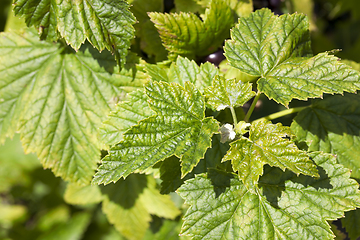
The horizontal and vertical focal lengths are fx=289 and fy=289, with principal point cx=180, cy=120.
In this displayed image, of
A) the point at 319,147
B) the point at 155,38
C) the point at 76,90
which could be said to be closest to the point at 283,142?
the point at 319,147

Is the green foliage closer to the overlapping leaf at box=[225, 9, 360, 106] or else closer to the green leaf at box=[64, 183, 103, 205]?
the overlapping leaf at box=[225, 9, 360, 106]

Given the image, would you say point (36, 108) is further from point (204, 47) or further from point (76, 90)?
point (204, 47)

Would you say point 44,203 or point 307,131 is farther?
point 44,203

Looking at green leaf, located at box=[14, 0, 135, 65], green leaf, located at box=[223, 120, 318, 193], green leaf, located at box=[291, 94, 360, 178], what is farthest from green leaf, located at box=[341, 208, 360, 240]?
green leaf, located at box=[14, 0, 135, 65]

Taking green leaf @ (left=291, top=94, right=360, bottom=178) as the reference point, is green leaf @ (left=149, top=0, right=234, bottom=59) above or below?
above

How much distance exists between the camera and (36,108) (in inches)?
51.8

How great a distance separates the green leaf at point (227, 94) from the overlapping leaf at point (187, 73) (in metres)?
0.11

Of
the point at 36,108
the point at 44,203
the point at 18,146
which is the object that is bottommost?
the point at 44,203

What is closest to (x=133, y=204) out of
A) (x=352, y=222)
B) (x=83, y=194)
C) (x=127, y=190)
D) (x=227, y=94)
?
(x=127, y=190)

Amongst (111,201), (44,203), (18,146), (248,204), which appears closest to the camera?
(248,204)

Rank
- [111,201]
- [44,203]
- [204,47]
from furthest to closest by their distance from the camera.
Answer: [44,203], [111,201], [204,47]

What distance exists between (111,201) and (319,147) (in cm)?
123

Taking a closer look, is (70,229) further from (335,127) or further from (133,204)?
(335,127)

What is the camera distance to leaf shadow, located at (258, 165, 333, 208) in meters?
1.06
